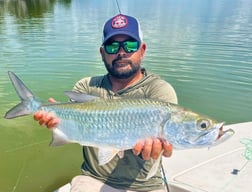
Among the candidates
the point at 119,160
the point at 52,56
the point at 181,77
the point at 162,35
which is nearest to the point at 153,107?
the point at 119,160

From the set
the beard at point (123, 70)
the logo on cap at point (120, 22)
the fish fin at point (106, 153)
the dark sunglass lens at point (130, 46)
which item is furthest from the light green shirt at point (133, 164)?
the logo on cap at point (120, 22)

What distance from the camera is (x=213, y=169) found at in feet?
13.4

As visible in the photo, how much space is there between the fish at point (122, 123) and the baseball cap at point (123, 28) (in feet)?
2.26

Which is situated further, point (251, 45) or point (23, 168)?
point (251, 45)

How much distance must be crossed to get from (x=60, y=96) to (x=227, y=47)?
9.40 metres

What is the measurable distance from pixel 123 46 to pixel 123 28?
0.16 m

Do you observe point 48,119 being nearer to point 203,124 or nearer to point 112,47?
point 112,47

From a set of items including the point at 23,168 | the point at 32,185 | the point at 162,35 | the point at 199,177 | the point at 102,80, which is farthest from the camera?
the point at 162,35

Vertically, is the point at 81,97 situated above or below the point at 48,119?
above

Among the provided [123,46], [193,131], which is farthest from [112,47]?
[193,131]

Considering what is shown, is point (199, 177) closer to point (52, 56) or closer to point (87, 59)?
point (87, 59)

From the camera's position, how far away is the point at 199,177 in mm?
3908

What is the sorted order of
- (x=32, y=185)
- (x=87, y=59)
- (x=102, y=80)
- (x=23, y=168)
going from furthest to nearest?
(x=87, y=59) < (x=23, y=168) < (x=32, y=185) < (x=102, y=80)

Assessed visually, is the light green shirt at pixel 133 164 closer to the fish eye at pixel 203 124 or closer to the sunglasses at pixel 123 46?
the sunglasses at pixel 123 46
